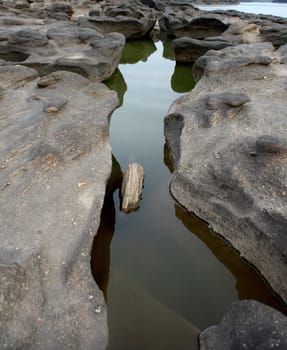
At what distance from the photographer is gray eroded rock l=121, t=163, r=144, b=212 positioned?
5.61 m

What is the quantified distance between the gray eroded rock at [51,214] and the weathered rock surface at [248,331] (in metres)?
1.00

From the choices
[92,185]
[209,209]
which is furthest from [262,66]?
[92,185]

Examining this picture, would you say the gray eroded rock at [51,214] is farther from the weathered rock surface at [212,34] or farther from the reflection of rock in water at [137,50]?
the reflection of rock in water at [137,50]

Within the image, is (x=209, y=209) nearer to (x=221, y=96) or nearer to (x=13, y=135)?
(x=221, y=96)

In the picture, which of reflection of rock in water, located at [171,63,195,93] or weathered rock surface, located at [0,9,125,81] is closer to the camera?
weathered rock surface, located at [0,9,125,81]

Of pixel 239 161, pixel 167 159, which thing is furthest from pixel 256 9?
pixel 239 161

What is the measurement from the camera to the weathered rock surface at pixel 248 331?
296 cm

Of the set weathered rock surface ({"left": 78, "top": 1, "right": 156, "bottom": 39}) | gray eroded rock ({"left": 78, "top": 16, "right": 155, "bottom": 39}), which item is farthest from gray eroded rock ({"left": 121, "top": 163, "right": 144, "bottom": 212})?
gray eroded rock ({"left": 78, "top": 16, "right": 155, "bottom": 39})

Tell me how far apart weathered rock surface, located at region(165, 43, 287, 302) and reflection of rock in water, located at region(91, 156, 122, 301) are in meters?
1.03

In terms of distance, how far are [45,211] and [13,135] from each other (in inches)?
71.2

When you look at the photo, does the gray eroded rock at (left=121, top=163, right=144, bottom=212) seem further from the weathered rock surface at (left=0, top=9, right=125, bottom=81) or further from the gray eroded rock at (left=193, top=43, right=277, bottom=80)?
the weathered rock surface at (left=0, top=9, right=125, bottom=81)

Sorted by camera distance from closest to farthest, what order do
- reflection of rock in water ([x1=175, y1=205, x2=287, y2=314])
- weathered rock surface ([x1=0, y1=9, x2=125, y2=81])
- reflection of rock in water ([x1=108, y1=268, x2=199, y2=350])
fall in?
reflection of rock in water ([x1=108, y1=268, x2=199, y2=350]) → reflection of rock in water ([x1=175, y1=205, x2=287, y2=314]) → weathered rock surface ([x1=0, y1=9, x2=125, y2=81])

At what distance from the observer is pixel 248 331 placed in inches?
122

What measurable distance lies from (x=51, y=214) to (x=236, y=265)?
7.76 feet
